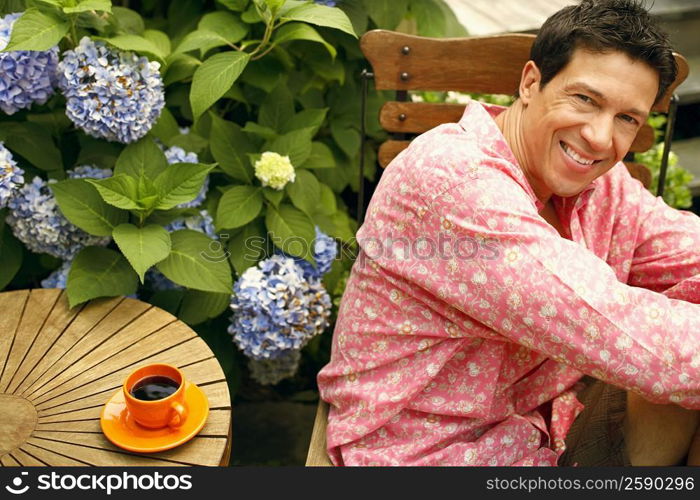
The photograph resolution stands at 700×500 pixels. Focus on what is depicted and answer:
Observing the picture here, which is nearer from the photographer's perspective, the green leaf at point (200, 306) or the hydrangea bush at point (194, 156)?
the hydrangea bush at point (194, 156)

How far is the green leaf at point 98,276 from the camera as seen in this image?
1696 millimetres

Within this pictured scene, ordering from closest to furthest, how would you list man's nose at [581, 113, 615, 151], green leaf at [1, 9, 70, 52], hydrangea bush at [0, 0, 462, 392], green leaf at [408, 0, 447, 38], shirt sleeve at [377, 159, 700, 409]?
shirt sleeve at [377, 159, 700, 409] < man's nose at [581, 113, 615, 151] < green leaf at [1, 9, 70, 52] < hydrangea bush at [0, 0, 462, 392] < green leaf at [408, 0, 447, 38]

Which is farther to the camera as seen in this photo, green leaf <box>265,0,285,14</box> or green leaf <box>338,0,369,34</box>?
green leaf <box>338,0,369,34</box>

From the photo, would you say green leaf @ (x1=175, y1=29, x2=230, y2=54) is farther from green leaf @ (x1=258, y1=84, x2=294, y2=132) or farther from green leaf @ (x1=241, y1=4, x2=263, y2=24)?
green leaf @ (x1=258, y1=84, x2=294, y2=132)

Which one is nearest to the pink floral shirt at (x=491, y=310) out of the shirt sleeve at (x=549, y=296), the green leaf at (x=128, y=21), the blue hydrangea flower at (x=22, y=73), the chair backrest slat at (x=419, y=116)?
the shirt sleeve at (x=549, y=296)

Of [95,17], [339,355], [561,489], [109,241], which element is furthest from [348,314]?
[95,17]

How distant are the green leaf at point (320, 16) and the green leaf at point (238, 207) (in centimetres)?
45

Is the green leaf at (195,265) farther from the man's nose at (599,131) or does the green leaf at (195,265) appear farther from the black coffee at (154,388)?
the man's nose at (599,131)

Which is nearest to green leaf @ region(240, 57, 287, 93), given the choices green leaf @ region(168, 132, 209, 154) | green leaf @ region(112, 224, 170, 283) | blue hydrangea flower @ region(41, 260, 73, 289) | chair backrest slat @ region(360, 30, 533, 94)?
green leaf @ region(168, 132, 209, 154)

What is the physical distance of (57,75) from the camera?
182cm

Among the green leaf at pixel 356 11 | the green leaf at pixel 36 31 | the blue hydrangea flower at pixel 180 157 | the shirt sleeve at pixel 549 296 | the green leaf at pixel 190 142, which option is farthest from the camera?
the green leaf at pixel 356 11

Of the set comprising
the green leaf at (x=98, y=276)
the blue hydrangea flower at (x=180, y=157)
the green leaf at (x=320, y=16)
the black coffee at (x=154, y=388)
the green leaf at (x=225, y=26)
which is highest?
the green leaf at (x=320, y=16)

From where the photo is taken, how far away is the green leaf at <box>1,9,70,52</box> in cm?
166

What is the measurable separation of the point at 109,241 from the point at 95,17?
53 cm
